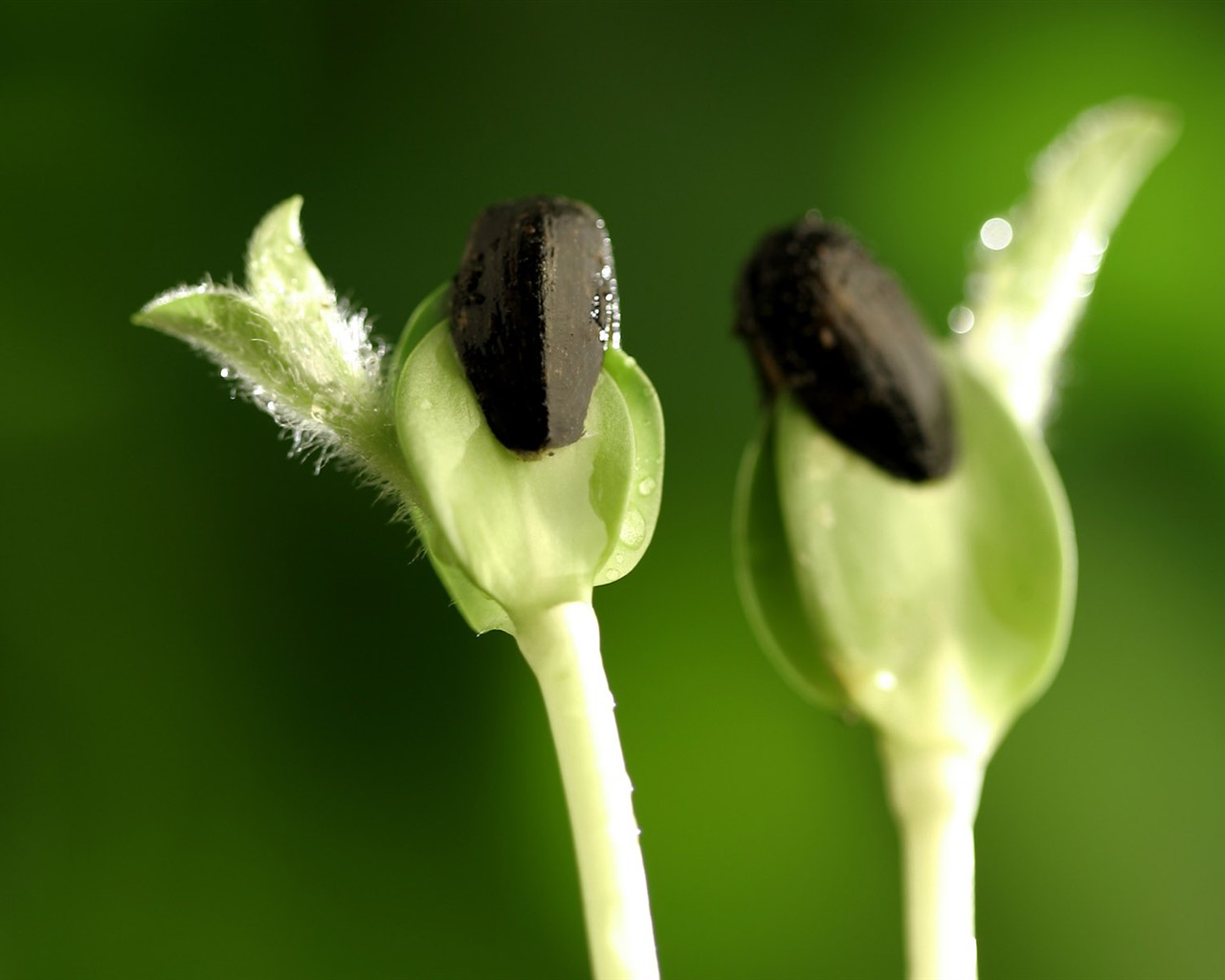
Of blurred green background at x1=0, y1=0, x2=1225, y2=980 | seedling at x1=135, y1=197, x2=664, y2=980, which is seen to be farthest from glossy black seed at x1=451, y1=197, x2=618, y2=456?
blurred green background at x1=0, y1=0, x2=1225, y2=980

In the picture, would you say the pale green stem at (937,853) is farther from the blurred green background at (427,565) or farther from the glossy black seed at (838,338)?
the blurred green background at (427,565)

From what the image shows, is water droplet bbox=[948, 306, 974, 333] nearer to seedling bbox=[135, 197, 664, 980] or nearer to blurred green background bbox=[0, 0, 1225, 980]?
seedling bbox=[135, 197, 664, 980]

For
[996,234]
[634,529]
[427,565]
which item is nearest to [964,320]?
[996,234]

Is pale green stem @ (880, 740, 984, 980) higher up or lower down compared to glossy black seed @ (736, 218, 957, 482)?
lower down

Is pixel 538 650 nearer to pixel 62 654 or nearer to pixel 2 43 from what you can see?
pixel 62 654

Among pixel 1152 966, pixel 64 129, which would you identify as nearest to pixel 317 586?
pixel 64 129

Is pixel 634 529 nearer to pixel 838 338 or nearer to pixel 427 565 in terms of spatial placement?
pixel 838 338
